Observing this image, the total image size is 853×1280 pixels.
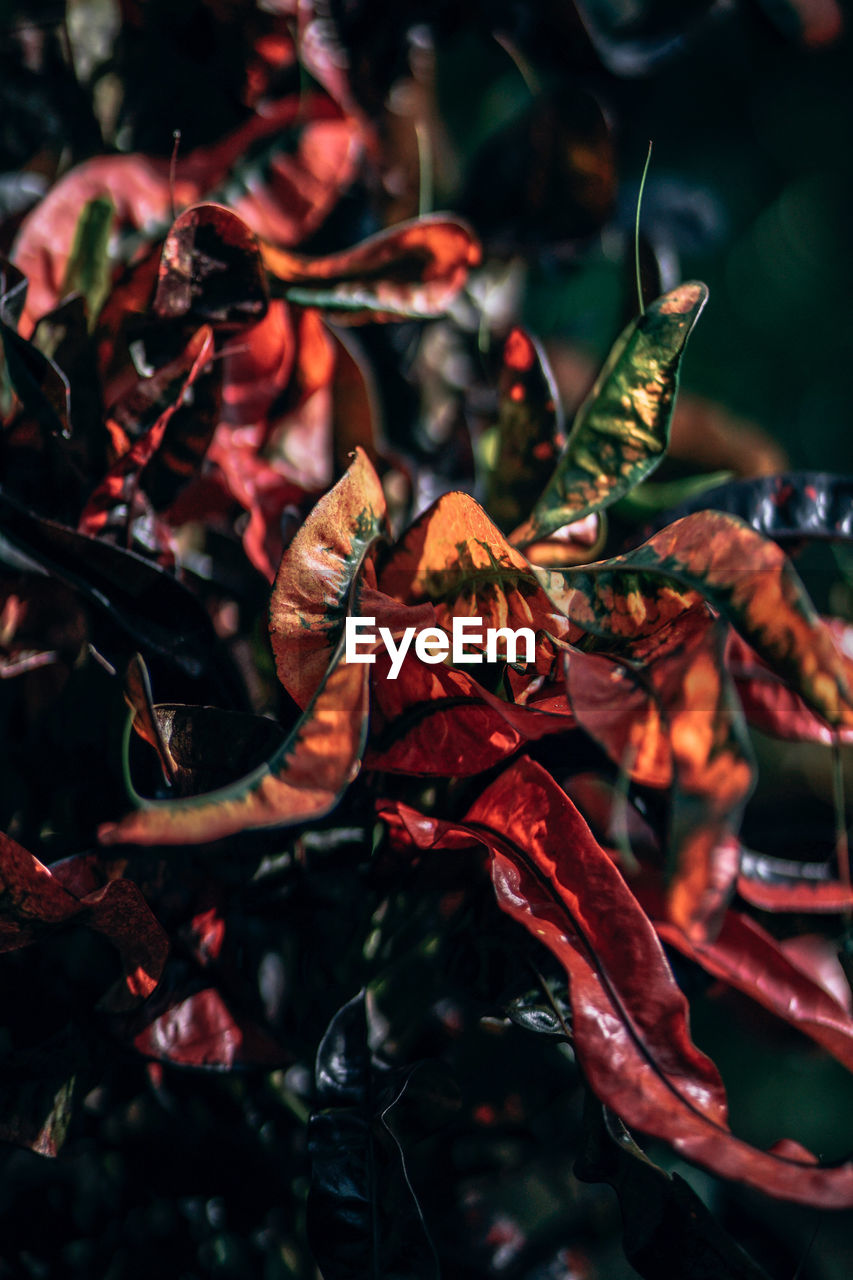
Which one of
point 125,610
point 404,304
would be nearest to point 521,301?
point 404,304

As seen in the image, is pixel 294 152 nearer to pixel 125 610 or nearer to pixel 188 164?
pixel 188 164

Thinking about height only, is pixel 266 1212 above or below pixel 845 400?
below

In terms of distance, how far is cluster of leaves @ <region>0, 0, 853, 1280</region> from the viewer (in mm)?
152

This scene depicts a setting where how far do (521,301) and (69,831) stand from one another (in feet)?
0.63

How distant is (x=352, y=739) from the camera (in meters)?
0.14

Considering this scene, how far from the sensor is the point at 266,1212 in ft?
0.61

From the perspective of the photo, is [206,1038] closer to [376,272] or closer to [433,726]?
[433,726]

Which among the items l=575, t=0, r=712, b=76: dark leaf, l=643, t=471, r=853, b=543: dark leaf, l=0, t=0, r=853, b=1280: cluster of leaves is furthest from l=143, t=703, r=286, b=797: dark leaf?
l=575, t=0, r=712, b=76: dark leaf

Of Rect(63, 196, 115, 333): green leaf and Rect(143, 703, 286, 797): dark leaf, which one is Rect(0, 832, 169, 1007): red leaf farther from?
Rect(63, 196, 115, 333): green leaf

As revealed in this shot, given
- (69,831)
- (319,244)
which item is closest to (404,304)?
(319,244)

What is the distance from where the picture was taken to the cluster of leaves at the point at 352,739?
0.15 m

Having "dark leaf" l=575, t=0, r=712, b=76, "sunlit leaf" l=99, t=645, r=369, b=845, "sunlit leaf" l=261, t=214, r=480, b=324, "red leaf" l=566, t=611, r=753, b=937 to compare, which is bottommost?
"sunlit leaf" l=99, t=645, r=369, b=845

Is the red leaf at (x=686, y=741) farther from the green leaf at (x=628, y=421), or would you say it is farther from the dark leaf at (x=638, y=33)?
the dark leaf at (x=638, y=33)

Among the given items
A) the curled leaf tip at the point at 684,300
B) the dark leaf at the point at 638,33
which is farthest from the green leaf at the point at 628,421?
the dark leaf at the point at 638,33
